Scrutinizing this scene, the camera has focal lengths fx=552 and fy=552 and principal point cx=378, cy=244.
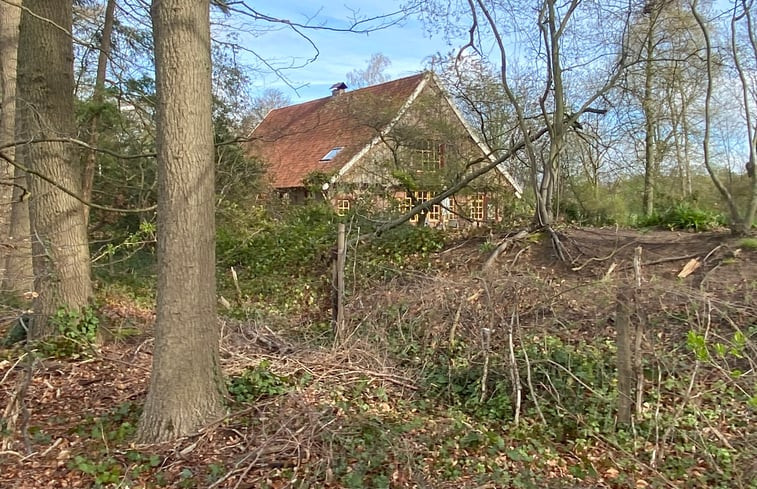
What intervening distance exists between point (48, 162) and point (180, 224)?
9.45 ft

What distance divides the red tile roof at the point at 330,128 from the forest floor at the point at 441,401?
9.57m

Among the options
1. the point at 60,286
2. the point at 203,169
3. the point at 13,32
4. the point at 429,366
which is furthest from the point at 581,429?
the point at 13,32

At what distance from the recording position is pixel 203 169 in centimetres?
409

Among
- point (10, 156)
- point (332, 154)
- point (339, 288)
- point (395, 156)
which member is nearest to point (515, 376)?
point (339, 288)

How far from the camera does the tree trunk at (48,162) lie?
5.82 meters

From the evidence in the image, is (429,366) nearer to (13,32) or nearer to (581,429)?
(581,429)

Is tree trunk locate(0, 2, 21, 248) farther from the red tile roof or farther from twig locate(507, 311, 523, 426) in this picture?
twig locate(507, 311, 523, 426)

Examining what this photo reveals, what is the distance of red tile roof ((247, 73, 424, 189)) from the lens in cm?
1692

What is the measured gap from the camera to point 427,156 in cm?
1564

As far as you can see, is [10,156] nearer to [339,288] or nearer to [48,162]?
[48,162]

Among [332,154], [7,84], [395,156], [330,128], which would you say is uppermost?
[330,128]

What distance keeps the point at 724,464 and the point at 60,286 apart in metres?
6.25

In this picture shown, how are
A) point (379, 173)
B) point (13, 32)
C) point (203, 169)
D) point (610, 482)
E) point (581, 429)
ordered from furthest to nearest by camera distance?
point (379, 173) < point (13, 32) < point (581, 429) < point (203, 169) < point (610, 482)

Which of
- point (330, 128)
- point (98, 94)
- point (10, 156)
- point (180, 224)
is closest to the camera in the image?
point (180, 224)
